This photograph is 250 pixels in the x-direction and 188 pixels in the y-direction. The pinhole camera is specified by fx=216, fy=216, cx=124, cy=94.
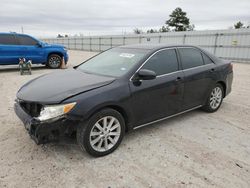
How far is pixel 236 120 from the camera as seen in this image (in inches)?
169

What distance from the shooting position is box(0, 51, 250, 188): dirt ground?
8.11 ft

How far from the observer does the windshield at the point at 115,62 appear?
341 centimetres

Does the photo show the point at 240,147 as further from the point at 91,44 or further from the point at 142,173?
the point at 91,44

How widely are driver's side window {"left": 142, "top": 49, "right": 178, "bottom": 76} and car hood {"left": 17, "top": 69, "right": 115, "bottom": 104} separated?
2.45 ft

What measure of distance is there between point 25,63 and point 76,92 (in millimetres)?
7459

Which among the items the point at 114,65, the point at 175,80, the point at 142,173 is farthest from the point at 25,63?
the point at 142,173

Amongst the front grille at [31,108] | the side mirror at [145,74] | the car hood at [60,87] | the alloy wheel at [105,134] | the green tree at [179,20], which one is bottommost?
the alloy wheel at [105,134]

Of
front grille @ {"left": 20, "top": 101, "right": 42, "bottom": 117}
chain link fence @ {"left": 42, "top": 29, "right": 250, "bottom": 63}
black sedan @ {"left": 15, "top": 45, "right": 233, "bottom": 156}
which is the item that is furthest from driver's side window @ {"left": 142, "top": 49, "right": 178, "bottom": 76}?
chain link fence @ {"left": 42, "top": 29, "right": 250, "bottom": 63}

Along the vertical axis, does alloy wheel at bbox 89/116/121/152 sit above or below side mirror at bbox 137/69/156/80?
below

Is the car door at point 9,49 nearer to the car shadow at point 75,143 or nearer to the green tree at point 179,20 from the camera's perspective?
the car shadow at point 75,143

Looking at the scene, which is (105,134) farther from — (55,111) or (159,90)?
(159,90)

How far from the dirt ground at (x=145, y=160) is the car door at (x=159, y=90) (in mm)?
388

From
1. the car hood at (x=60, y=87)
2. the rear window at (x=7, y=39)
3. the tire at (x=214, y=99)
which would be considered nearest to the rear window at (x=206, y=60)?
the tire at (x=214, y=99)

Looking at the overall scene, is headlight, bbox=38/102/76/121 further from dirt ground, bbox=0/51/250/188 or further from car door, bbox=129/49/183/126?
car door, bbox=129/49/183/126
